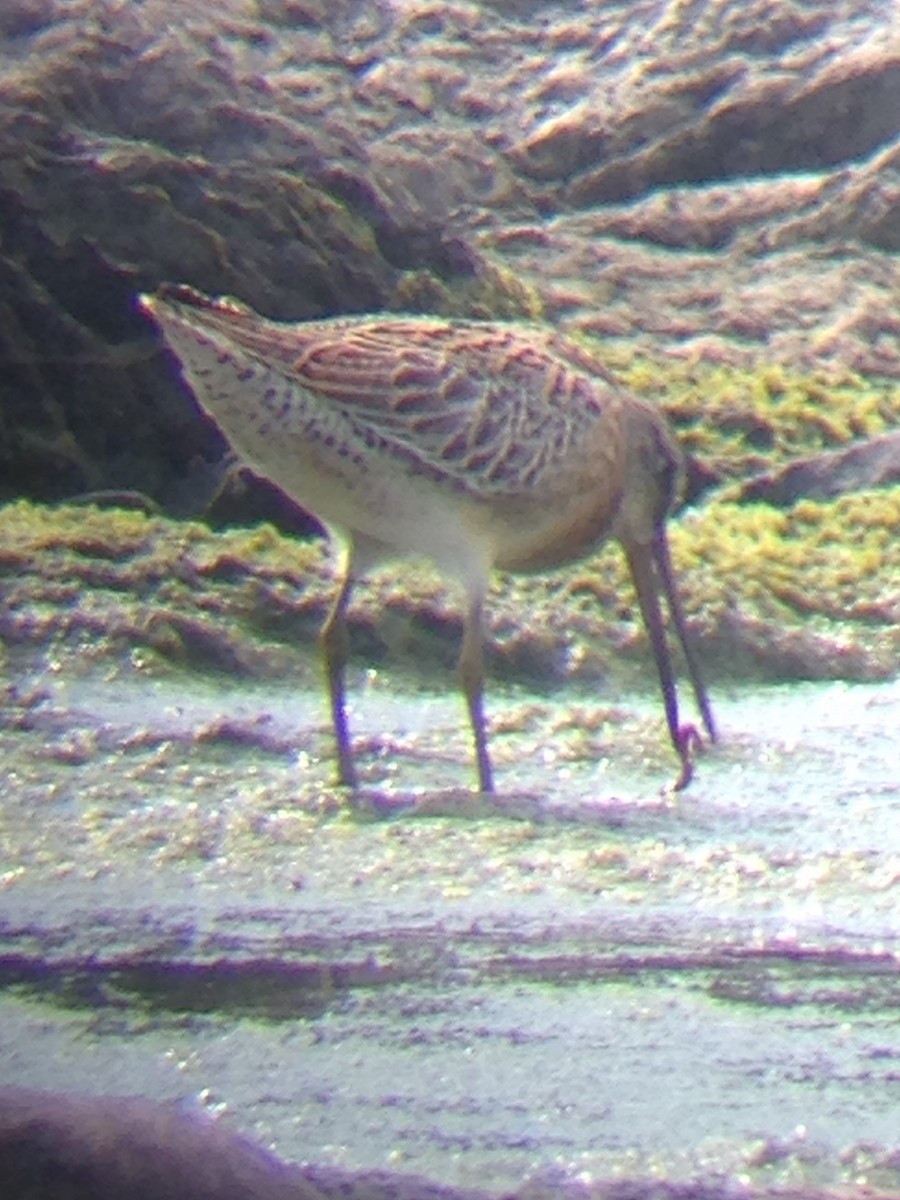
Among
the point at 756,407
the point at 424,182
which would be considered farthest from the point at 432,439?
the point at 424,182

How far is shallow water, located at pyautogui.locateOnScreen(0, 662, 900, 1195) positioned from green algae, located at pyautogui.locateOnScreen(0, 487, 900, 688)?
267 millimetres

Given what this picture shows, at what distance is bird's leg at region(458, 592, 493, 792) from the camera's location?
5898mm

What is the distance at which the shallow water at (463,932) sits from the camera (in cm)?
343

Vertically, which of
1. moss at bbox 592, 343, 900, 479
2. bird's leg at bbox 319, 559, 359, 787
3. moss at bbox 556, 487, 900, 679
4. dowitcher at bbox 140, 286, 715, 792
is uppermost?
dowitcher at bbox 140, 286, 715, 792

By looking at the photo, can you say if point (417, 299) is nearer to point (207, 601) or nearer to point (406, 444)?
point (207, 601)

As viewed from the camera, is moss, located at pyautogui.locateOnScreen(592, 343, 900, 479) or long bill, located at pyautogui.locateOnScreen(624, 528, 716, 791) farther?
moss, located at pyautogui.locateOnScreen(592, 343, 900, 479)

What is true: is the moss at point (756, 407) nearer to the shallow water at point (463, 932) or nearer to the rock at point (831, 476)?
the rock at point (831, 476)

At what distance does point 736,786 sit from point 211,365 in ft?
5.44

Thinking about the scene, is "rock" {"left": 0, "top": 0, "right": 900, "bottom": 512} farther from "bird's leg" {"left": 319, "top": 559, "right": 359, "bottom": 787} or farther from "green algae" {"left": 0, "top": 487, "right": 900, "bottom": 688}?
"bird's leg" {"left": 319, "top": 559, "right": 359, "bottom": 787}

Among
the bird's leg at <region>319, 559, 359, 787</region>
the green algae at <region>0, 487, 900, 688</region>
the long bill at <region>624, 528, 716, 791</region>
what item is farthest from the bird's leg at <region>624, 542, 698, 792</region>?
the bird's leg at <region>319, 559, 359, 787</region>

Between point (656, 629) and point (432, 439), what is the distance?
1106 mm

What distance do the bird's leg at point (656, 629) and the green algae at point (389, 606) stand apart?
0.99 feet

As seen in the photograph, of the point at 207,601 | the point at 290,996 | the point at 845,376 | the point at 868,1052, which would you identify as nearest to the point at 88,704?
the point at 207,601

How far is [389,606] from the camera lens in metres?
7.25
